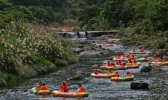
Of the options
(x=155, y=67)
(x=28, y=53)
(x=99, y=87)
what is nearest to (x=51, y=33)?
(x=28, y=53)

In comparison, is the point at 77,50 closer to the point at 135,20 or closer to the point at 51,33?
the point at 51,33

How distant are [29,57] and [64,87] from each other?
9783 millimetres

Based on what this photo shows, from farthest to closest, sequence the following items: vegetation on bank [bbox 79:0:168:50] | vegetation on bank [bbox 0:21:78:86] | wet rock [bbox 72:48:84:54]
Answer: vegetation on bank [bbox 79:0:168:50] < wet rock [bbox 72:48:84:54] < vegetation on bank [bbox 0:21:78:86]

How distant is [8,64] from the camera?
37000 millimetres

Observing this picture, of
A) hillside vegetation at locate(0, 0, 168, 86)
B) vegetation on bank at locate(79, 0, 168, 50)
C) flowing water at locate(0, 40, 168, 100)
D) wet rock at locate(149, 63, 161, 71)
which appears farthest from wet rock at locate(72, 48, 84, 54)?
wet rock at locate(149, 63, 161, 71)

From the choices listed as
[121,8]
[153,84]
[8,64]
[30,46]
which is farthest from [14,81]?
[121,8]

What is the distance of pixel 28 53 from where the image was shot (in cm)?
4088

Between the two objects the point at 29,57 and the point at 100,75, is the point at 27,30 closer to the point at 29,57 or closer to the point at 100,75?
the point at 29,57

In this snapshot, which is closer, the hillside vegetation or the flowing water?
the flowing water

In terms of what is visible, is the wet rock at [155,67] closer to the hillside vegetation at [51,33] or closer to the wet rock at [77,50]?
the hillside vegetation at [51,33]

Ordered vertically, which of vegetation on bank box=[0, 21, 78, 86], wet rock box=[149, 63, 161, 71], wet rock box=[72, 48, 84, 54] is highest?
vegetation on bank box=[0, 21, 78, 86]

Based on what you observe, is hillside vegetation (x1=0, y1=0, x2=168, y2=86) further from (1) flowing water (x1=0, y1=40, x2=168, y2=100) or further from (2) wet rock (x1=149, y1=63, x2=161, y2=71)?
(2) wet rock (x1=149, y1=63, x2=161, y2=71)

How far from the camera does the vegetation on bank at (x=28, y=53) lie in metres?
37.1

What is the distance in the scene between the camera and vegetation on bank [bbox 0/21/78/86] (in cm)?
3706
